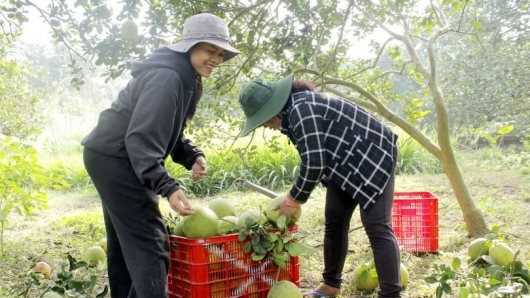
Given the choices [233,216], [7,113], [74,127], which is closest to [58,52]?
[74,127]

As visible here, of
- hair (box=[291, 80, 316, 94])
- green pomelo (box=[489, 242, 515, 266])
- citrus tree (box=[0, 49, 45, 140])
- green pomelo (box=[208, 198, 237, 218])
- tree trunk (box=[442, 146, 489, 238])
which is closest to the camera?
hair (box=[291, 80, 316, 94])

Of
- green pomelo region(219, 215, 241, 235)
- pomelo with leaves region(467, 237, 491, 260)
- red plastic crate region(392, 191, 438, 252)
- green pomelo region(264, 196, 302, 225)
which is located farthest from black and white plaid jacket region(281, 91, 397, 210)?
red plastic crate region(392, 191, 438, 252)

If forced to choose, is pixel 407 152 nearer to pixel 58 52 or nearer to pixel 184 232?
pixel 184 232

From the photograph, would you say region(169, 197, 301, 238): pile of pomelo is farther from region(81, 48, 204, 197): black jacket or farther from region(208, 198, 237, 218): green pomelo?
region(81, 48, 204, 197): black jacket

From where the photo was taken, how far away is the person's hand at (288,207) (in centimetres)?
251

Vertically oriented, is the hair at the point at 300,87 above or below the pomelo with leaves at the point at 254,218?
above

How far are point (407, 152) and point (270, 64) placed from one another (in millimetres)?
A: 5430

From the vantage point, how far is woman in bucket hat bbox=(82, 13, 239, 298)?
212 cm

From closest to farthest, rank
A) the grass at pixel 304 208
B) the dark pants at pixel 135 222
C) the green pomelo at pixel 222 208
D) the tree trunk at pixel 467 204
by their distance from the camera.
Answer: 1. the dark pants at pixel 135 222
2. the green pomelo at pixel 222 208
3. the grass at pixel 304 208
4. the tree trunk at pixel 467 204

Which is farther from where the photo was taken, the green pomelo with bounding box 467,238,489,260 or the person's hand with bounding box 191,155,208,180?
the green pomelo with bounding box 467,238,489,260

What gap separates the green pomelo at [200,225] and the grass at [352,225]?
32 centimetres

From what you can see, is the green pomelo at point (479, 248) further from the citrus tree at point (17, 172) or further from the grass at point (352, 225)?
the citrus tree at point (17, 172)

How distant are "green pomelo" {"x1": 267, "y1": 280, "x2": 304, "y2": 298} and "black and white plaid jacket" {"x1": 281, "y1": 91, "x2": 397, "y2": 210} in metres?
0.42

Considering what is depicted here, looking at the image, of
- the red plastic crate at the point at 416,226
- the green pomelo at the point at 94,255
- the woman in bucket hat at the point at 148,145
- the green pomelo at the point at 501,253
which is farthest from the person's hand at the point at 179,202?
the red plastic crate at the point at 416,226
